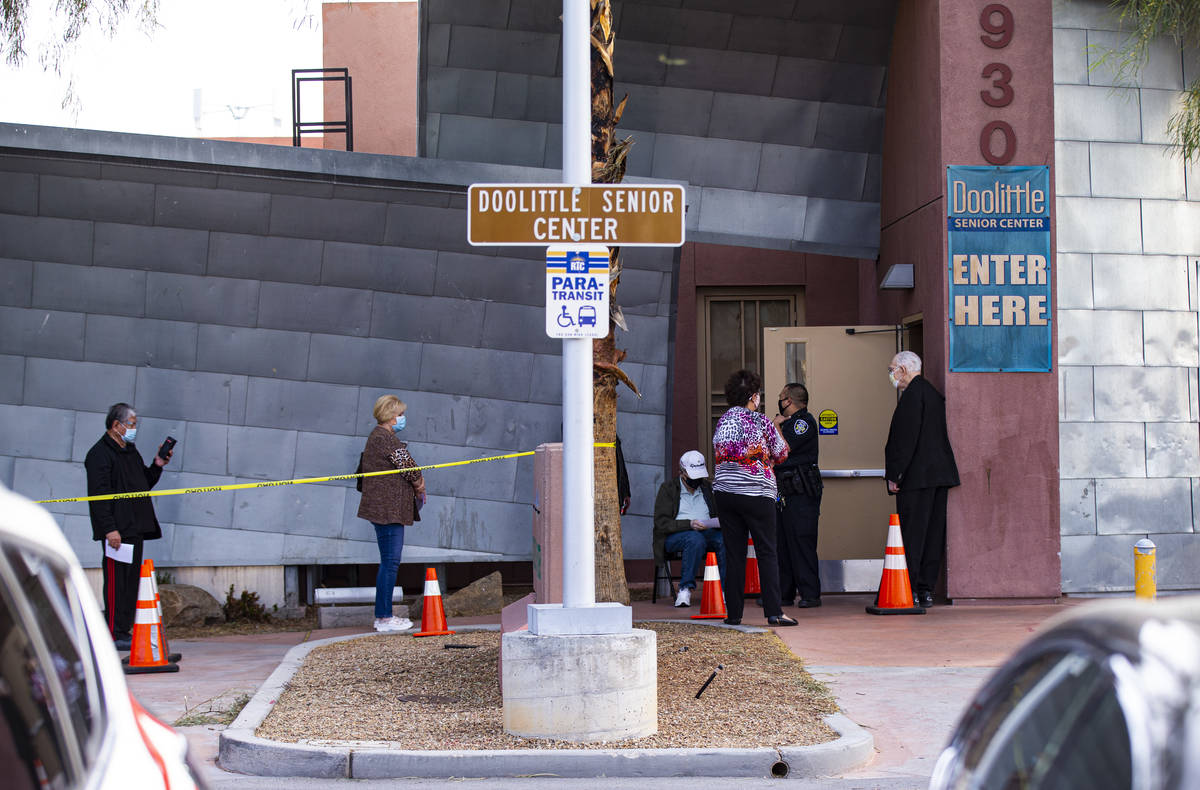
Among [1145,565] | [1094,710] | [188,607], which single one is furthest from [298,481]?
[1094,710]

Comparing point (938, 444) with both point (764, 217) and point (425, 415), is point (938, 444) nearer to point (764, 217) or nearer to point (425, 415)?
point (764, 217)

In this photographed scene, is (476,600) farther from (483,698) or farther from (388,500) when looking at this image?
(483,698)

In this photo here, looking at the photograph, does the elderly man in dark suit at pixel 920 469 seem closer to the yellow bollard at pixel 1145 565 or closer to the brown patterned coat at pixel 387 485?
the yellow bollard at pixel 1145 565

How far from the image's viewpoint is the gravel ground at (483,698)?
21.1ft

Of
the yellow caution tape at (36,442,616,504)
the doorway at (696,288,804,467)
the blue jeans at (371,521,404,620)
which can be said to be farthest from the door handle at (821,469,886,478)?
the blue jeans at (371,521,404,620)

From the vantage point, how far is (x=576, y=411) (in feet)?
21.7

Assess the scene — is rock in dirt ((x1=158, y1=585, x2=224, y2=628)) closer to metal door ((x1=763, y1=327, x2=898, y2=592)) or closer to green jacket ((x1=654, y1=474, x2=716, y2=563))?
green jacket ((x1=654, y1=474, x2=716, y2=563))

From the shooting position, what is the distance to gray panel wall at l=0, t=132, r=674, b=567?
12.1 metres

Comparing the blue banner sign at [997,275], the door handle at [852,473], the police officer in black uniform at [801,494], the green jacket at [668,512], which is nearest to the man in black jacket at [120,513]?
the green jacket at [668,512]

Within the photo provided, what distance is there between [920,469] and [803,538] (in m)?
1.20

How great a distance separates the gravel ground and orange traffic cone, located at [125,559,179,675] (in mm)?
1089

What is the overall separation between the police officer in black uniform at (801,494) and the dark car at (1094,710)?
343 inches

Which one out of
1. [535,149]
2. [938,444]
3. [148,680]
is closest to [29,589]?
[148,680]

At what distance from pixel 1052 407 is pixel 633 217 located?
6.02 m
